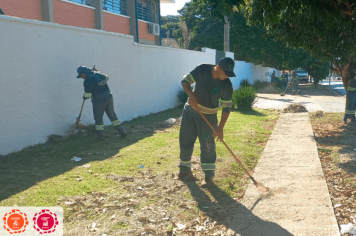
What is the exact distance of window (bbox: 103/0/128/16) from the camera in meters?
16.5

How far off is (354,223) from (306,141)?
4.07 m

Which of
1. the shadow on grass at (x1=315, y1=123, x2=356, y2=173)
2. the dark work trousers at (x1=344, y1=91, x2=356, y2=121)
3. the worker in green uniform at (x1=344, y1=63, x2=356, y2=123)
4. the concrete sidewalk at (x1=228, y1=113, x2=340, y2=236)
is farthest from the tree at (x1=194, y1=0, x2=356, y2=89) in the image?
the concrete sidewalk at (x1=228, y1=113, x2=340, y2=236)

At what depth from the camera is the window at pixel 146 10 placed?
2023cm

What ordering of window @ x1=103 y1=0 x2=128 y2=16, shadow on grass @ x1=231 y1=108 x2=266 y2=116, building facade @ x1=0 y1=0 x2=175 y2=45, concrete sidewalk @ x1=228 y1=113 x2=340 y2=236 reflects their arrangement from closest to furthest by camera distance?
concrete sidewalk @ x1=228 y1=113 x2=340 y2=236 → building facade @ x1=0 y1=0 x2=175 y2=45 → shadow on grass @ x1=231 y1=108 x2=266 y2=116 → window @ x1=103 y1=0 x2=128 y2=16

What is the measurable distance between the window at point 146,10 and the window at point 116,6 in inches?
51.7

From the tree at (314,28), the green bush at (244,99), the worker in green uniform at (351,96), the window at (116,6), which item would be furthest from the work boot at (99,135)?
the window at (116,6)

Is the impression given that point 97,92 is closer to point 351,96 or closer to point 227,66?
point 227,66

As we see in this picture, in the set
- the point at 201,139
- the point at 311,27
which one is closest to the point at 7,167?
the point at 201,139

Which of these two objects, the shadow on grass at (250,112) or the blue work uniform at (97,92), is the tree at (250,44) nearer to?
the shadow on grass at (250,112)

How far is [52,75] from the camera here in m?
7.68

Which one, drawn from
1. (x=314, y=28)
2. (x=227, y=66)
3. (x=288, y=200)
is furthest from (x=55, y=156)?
(x=314, y=28)

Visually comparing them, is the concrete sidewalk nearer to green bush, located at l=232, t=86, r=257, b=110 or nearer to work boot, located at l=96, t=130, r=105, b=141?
work boot, located at l=96, t=130, r=105, b=141

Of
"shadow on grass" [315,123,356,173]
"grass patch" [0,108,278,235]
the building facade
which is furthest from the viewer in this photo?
the building facade

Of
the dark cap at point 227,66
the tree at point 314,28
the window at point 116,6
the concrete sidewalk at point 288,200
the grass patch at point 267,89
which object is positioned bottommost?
the grass patch at point 267,89
